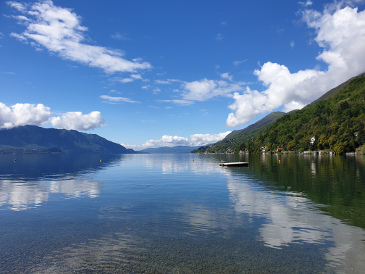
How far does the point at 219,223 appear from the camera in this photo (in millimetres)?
24953

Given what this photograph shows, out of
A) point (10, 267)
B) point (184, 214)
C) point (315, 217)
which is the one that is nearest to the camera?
point (10, 267)

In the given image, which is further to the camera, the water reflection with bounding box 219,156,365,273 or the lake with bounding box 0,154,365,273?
the water reflection with bounding box 219,156,365,273

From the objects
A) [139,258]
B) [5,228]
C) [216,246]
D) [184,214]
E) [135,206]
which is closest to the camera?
[139,258]

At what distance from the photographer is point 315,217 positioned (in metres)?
26.8

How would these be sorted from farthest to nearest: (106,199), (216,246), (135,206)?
(106,199) < (135,206) < (216,246)

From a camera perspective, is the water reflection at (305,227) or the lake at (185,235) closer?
the lake at (185,235)

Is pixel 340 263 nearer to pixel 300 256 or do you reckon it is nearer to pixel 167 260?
pixel 300 256

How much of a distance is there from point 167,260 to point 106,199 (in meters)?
25.7

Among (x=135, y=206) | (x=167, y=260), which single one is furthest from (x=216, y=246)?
(x=135, y=206)

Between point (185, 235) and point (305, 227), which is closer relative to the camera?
point (185, 235)

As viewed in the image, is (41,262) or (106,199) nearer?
(41,262)

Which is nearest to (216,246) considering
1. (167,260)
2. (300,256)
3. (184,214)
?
(167,260)

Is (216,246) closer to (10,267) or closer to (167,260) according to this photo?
(167,260)

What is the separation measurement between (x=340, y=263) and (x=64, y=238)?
21956mm
